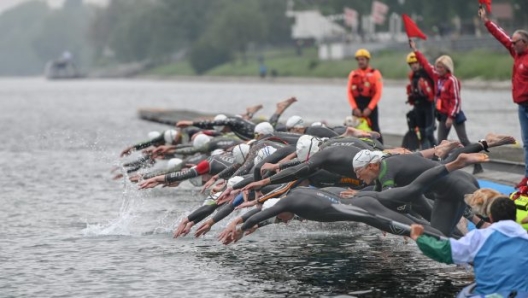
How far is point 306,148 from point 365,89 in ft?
28.0

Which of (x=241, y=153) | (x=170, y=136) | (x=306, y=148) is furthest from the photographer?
(x=170, y=136)

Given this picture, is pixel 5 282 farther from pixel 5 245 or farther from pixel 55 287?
pixel 5 245

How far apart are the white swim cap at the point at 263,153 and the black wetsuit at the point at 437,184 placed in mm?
3029

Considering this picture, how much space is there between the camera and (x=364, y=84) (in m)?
24.3

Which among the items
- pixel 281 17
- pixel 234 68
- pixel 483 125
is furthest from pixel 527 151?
pixel 281 17

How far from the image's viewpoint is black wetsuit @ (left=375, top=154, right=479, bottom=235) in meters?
13.5

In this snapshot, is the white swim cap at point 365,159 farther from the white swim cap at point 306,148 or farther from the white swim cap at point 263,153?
the white swim cap at point 263,153

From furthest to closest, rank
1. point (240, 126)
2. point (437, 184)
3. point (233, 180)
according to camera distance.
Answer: point (240, 126) < point (233, 180) < point (437, 184)

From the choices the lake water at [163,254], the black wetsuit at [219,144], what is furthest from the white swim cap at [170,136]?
the black wetsuit at [219,144]

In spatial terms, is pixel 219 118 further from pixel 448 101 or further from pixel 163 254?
pixel 163 254

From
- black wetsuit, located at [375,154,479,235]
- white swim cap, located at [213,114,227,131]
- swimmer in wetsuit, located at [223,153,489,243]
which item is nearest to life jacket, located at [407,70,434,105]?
white swim cap, located at [213,114,227,131]

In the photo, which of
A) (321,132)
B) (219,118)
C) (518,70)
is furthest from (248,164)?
(219,118)

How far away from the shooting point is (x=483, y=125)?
38.9 metres

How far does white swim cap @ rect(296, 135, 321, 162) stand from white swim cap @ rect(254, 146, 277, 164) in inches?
47.4
